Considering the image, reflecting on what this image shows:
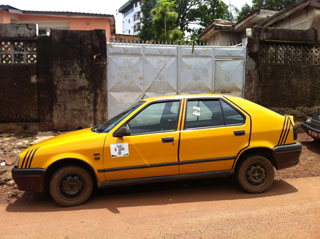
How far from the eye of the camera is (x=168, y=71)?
816cm

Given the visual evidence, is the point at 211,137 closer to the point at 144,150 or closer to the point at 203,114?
the point at 203,114

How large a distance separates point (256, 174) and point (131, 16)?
225ft

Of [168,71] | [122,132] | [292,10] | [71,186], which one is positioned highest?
[292,10]

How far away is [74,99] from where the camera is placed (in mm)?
7715

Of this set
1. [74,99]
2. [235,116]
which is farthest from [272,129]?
[74,99]

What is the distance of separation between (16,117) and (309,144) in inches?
289

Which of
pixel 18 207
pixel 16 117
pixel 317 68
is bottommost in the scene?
pixel 18 207

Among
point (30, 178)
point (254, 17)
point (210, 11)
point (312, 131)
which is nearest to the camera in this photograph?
point (30, 178)

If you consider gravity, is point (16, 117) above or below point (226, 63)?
below

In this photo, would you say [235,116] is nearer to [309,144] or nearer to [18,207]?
[18,207]

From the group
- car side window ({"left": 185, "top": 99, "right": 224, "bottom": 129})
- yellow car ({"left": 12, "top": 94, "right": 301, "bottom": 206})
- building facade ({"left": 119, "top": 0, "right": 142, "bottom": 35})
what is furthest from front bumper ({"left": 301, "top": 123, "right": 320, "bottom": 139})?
building facade ({"left": 119, "top": 0, "right": 142, "bottom": 35})

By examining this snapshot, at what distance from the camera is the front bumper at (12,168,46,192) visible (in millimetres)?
4035

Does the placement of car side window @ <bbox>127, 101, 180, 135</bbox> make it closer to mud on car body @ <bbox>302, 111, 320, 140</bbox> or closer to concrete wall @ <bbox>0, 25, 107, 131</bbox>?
concrete wall @ <bbox>0, 25, 107, 131</bbox>

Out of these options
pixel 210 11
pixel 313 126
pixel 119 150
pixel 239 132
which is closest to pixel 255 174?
pixel 239 132
